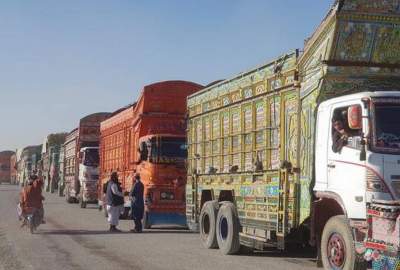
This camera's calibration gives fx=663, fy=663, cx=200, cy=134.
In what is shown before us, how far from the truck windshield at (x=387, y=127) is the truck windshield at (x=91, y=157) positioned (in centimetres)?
2212

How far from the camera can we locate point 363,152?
26.9ft

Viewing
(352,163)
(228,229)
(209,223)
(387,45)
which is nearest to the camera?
(352,163)

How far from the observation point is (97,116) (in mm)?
33156

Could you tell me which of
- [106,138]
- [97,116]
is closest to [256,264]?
[106,138]

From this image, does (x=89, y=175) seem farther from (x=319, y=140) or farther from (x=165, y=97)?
(x=319, y=140)

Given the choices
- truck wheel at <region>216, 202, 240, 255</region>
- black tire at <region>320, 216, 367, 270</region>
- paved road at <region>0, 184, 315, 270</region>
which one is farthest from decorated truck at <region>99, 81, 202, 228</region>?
black tire at <region>320, 216, 367, 270</region>


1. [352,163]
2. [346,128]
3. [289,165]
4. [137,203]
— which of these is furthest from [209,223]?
[352,163]

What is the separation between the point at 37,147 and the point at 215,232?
54.0 m

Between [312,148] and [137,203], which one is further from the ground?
[312,148]

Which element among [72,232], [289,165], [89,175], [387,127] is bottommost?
[72,232]

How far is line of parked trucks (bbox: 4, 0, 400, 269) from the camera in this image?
27.0 ft

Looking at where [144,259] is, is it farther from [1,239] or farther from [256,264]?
[1,239]

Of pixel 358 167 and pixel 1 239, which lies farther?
pixel 1 239

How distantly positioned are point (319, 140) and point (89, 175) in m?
20.7
